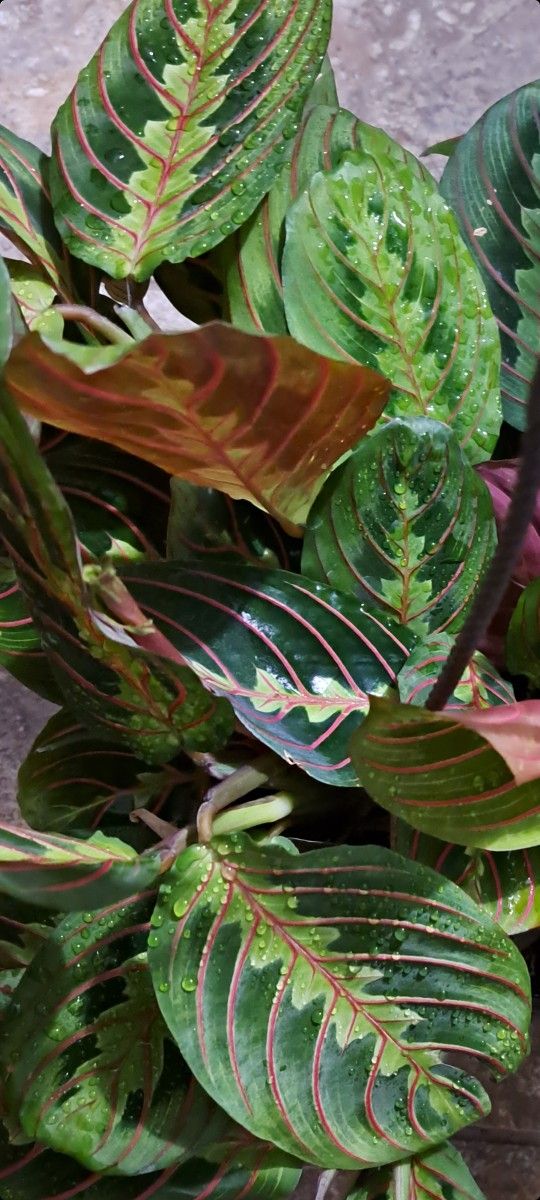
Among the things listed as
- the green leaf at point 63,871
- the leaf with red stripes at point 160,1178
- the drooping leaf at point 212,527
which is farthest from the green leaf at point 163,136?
the leaf with red stripes at point 160,1178

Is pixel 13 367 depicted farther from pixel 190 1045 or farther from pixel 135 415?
pixel 190 1045

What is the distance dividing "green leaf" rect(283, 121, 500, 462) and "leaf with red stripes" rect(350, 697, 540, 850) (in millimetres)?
269

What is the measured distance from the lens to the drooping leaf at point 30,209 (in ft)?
2.39

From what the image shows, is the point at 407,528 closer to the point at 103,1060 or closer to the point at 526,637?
the point at 526,637

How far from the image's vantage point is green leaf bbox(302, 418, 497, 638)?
26.3 inches

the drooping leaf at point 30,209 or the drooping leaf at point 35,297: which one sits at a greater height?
the drooping leaf at point 30,209

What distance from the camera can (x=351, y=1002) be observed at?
0.61 metres

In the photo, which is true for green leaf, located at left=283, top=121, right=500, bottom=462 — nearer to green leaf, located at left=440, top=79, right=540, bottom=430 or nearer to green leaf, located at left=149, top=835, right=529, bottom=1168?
green leaf, located at left=440, top=79, right=540, bottom=430

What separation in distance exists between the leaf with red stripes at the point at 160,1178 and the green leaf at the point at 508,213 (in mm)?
577

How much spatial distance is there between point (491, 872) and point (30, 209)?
1.87 ft

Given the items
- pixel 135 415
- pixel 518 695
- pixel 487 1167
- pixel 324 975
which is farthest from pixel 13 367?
pixel 487 1167

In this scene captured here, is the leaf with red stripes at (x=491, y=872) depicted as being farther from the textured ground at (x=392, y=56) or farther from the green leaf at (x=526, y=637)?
the textured ground at (x=392, y=56)

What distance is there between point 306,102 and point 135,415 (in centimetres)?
34

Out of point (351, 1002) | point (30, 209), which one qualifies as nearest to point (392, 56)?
point (30, 209)
